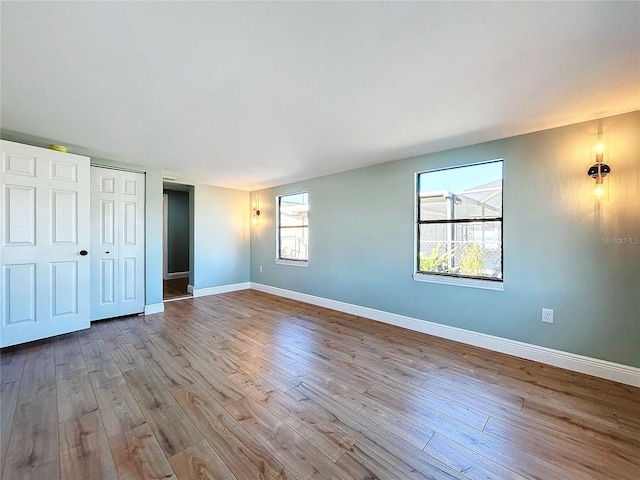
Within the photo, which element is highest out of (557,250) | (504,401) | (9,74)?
(9,74)

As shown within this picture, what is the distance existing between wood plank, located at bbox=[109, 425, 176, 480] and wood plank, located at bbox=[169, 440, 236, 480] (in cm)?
4

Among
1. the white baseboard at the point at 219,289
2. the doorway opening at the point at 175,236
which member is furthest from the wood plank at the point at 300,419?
the doorway opening at the point at 175,236

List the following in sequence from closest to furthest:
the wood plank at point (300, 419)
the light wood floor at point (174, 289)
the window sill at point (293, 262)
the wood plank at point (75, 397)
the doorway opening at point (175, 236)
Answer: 1. the wood plank at point (300, 419)
2. the wood plank at point (75, 397)
3. the window sill at point (293, 262)
4. the light wood floor at point (174, 289)
5. the doorway opening at point (175, 236)

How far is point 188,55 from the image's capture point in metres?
1.50

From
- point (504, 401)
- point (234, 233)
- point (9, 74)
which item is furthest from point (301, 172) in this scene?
point (504, 401)

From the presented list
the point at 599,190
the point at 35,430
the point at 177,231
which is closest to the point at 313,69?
the point at 599,190

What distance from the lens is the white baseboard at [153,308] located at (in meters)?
3.93

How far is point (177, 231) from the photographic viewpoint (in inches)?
290

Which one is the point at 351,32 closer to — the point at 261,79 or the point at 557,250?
the point at 261,79

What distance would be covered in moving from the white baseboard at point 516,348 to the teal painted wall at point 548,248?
59 mm

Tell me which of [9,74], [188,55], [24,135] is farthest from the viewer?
[24,135]

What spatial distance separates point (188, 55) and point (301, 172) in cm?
278

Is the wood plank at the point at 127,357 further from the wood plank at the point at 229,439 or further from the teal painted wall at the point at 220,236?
the teal painted wall at the point at 220,236

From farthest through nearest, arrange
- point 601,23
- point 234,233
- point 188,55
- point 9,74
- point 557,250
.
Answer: point 234,233
point 557,250
point 9,74
point 188,55
point 601,23
